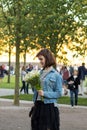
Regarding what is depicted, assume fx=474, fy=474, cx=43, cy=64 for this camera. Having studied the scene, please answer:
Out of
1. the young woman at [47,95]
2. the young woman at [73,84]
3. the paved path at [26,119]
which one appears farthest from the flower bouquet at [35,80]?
the young woman at [73,84]

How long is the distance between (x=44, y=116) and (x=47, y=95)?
33 cm

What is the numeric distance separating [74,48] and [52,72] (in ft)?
52.8

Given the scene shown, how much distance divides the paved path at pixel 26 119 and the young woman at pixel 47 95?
5.13m

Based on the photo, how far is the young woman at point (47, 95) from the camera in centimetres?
642

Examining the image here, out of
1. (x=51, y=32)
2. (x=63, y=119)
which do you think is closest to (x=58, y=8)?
(x=51, y=32)

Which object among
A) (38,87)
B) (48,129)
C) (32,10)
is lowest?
(48,129)

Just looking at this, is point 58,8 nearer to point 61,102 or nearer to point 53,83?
point 61,102

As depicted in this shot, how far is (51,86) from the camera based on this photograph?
6.52 metres

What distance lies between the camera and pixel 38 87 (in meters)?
6.47

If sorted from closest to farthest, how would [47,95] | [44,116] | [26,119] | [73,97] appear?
1. [47,95]
2. [44,116]
3. [26,119]
4. [73,97]

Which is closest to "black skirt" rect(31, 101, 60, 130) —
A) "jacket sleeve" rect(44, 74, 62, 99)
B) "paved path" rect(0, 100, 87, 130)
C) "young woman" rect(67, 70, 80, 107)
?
"jacket sleeve" rect(44, 74, 62, 99)

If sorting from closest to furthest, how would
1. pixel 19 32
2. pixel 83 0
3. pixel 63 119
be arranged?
pixel 63 119 < pixel 19 32 < pixel 83 0

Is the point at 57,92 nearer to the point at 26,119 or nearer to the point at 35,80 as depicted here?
the point at 35,80

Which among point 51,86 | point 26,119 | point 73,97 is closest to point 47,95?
point 51,86
